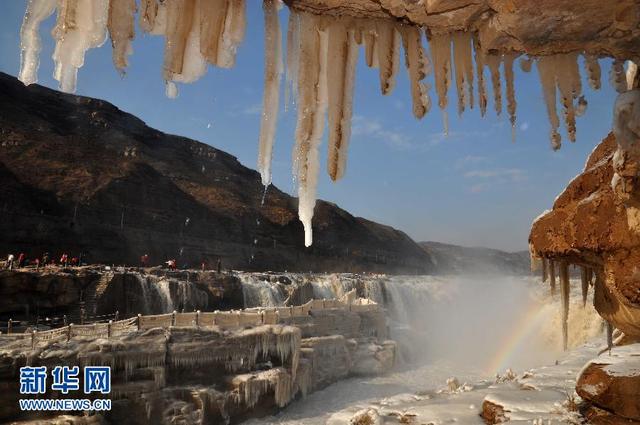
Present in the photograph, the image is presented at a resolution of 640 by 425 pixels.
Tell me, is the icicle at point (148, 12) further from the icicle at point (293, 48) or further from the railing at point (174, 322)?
the railing at point (174, 322)

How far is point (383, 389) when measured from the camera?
2362 centimetres

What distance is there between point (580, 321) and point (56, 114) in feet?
253

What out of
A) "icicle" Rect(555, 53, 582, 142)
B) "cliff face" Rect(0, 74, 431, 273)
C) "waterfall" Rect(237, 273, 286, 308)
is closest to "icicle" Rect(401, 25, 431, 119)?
"icicle" Rect(555, 53, 582, 142)

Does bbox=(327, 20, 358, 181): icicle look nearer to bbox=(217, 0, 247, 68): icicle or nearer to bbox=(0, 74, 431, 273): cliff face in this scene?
bbox=(217, 0, 247, 68): icicle

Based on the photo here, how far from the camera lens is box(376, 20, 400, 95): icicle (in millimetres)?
4008

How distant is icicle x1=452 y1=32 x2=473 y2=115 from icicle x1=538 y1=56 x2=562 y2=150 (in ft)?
2.59

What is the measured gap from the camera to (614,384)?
6562 millimetres

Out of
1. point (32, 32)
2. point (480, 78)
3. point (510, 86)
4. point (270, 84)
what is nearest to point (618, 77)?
point (510, 86)

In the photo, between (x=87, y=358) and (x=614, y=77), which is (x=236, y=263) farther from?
(x=614, y=77)

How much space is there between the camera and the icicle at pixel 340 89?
3.90 metres

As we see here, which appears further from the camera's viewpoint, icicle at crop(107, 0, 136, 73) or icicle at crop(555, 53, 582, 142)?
icicle at crop(555, 53, 582, 142)

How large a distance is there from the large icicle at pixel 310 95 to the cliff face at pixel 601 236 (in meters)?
3.53

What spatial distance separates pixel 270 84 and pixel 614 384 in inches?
280

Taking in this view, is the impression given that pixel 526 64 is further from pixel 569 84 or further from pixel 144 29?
pixel 144 29
